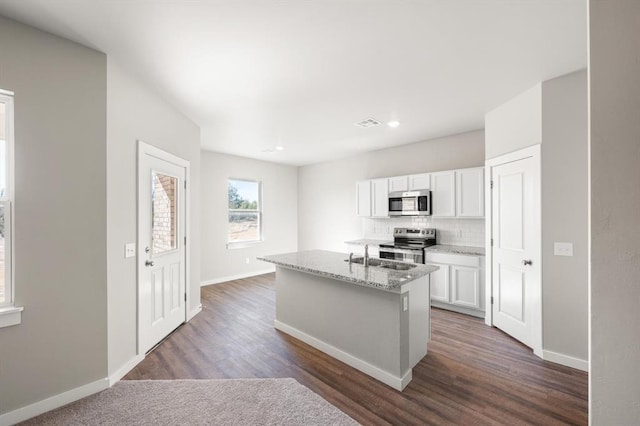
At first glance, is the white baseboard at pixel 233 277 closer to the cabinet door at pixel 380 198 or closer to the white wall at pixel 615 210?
the cabinet door at pixel 380 198

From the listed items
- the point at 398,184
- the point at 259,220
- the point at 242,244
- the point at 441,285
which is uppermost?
the point at 398,184

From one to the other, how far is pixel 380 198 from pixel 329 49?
3.52 meters

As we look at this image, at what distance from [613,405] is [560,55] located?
8.47 ft

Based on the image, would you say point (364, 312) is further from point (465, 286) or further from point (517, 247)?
point (465, 286)

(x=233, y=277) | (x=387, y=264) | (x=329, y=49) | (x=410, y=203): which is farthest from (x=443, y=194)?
(x=233, y=277)

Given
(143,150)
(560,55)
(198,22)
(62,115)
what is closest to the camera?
(198,22)

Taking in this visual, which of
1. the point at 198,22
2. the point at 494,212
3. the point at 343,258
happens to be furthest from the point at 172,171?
the point at 494,212

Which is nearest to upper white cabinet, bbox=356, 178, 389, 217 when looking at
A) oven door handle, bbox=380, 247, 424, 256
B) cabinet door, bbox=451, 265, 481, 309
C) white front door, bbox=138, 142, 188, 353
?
oven door handle, bbox=380, 247, 424, 256

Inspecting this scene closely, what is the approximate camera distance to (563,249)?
268cm

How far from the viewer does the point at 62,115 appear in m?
2.13

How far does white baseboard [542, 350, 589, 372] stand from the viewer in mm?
2569

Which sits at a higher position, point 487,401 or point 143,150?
point 143,150

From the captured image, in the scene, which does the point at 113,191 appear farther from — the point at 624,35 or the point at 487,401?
the point at 487,401

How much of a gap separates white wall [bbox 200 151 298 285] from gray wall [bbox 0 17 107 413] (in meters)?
3.35
